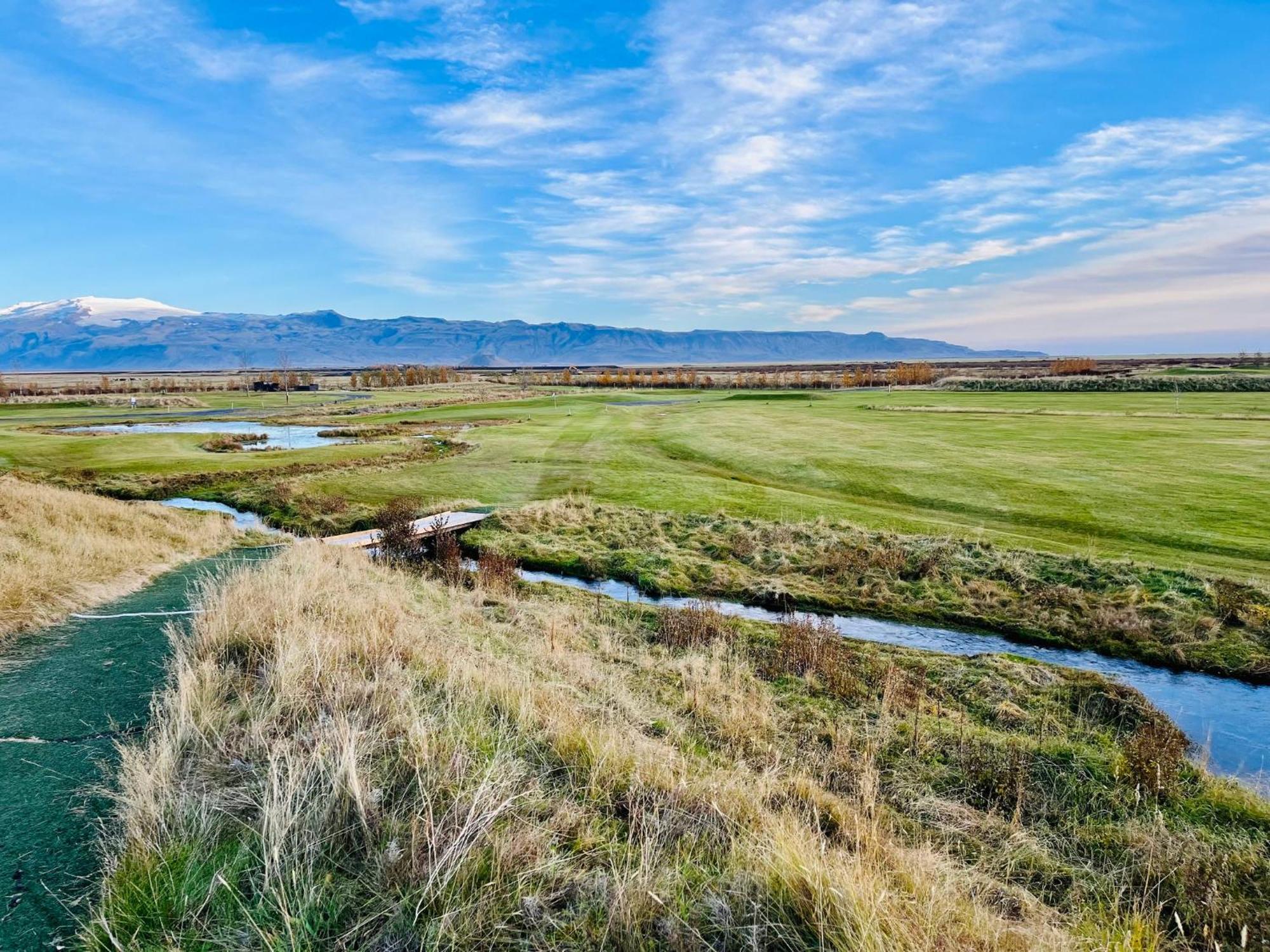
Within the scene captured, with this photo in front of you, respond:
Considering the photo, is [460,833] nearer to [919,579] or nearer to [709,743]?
[709,743]

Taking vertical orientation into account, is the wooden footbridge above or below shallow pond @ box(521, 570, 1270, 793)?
above

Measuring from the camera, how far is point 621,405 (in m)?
82.5

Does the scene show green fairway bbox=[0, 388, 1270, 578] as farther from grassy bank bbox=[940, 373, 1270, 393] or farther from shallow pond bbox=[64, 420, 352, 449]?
grassy bank bbox=[940, 373, 1270, 393]

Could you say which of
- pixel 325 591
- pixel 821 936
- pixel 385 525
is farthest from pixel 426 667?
pixel 385 525

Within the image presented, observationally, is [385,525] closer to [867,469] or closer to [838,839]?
[838,839]

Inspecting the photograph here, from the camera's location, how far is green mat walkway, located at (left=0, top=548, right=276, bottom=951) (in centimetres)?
429

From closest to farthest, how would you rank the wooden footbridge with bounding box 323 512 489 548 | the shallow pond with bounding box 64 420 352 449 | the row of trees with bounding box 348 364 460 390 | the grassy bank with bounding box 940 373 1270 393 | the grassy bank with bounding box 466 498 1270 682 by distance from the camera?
the grassy bank with bounding box 466 498 1270 682 → the wooden footbridge with bounding box 323 512 489 548 → the shallow pond with bounding box 64 420 352 449 → the grassy bank with bounding box 940 373 1270 393 → the row of trees with bounding box 348 364 460 390

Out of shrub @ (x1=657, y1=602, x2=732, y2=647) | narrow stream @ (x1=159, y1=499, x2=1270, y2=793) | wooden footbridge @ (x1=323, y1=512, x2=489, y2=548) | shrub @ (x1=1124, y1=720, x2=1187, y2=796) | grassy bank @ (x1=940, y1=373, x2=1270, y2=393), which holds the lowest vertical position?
narrow stream @ (x1=159, y1=499, x2=1270, y2=793)

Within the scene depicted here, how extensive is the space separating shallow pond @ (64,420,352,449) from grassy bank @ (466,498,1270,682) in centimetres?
3073

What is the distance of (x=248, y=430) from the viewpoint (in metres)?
59.7

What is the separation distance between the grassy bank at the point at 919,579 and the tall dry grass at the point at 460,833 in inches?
430

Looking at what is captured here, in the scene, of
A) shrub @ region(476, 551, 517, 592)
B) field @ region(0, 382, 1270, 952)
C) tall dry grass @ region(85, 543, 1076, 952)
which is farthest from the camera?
shrub @ region(476, 551, 517, 592)

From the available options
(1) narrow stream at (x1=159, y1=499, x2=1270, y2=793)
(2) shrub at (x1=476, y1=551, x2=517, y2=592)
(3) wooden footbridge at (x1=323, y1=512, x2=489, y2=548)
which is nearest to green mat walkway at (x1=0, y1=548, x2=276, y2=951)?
(2) shrub at (x1=476, y1=551, x2=517, y2=592)

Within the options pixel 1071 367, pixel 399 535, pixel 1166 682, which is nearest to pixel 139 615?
pixel 399 535
